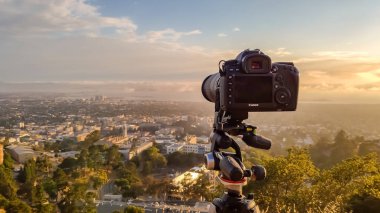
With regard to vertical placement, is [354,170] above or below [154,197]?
above

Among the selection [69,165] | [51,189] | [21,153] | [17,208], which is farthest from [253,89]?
[21,153]

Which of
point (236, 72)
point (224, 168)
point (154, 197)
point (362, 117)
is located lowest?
point (154, 197)

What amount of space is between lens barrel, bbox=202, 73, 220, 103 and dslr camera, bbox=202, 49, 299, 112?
17cm

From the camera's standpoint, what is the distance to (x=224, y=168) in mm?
1292

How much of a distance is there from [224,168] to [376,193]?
6629mm

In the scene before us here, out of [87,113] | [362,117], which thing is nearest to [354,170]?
[362,117]

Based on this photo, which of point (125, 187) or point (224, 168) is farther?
point (125, 187)

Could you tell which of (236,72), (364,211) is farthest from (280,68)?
(364,211)

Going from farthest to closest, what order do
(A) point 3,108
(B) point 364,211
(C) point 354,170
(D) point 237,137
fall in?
(A) point 3,108
(C) point 354,170
(B) point 364,211
(D) point 237,137

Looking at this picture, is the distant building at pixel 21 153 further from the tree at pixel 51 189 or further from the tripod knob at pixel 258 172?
the tripod knob at pixel 258 172

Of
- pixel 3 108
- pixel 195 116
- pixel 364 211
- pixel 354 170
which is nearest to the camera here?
pixel 364 211

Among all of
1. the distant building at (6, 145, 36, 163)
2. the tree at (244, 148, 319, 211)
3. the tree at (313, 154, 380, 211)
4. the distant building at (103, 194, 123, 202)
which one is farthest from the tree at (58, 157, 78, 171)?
the tree at (313, 154, 380, 211)

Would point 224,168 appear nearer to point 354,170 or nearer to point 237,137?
point 237,137

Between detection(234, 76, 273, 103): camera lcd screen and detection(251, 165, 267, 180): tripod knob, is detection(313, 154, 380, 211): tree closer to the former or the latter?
detection(251, 165, 267, 180): tripod knob
